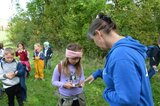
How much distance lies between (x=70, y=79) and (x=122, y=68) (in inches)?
101

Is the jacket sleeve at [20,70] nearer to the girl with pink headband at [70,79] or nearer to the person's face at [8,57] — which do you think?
the person's face at [8,57]

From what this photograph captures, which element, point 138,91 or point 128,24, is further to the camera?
point 128,24

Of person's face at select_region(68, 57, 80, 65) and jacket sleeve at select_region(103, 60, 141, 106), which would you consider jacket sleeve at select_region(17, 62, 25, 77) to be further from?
jacket sleeve at select_region(103, 60, 141, 106)

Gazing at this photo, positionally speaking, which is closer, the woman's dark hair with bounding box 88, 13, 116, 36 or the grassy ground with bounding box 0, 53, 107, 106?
the woman's dark hair with bounding box 88, 13, 116, 36

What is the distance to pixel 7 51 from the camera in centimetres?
593

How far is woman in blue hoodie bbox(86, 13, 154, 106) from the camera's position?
7.62 ft

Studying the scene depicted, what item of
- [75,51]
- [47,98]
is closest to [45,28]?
[47,98]

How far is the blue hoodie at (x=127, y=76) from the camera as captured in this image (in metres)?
2.32

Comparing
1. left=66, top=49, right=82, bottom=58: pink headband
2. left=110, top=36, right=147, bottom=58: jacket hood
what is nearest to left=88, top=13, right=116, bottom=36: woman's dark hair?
left=110, top=36, right=147, bottom=58: jacket hood

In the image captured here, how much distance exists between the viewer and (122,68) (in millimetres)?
2324

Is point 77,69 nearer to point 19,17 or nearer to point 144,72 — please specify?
point 144,72

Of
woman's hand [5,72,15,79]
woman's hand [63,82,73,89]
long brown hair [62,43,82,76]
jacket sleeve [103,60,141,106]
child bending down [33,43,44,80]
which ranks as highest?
jacket sleeve [103,60,141,106]

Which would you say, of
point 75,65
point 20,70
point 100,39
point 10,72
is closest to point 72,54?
point 75,65

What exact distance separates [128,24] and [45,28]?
29.0 feet
